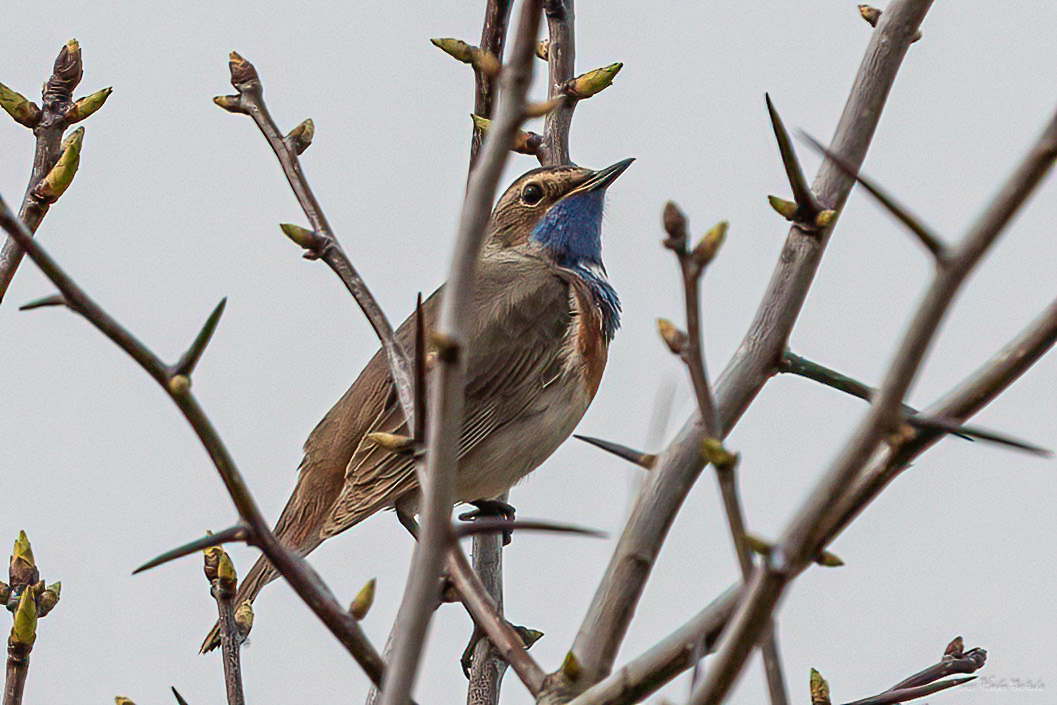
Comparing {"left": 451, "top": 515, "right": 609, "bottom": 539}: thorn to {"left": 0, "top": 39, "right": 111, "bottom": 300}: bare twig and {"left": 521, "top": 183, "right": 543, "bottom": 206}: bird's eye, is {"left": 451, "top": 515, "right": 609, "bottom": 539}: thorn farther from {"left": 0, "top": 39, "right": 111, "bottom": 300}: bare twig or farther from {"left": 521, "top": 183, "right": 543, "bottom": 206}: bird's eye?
{"left": 521, "top": 183, "right": 543, "bottom": 206}: bird's eye

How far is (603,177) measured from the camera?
6008 millimetres

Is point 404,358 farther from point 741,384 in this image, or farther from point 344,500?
point 344,500

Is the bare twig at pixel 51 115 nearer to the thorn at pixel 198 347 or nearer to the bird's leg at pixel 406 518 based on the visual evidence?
the thorn at pixel 198 347

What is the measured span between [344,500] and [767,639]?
360 cm

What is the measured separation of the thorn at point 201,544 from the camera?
194 centimetres

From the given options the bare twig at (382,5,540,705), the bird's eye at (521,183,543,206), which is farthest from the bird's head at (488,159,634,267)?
→ the bare twig at (382,5,540,705)

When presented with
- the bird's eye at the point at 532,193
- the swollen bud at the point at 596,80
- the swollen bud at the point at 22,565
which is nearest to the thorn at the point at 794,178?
the swollen bud at the point at 596,80

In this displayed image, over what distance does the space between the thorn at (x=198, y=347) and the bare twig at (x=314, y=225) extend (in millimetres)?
Result: 936

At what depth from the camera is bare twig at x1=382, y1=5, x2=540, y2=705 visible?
1400 millimetres

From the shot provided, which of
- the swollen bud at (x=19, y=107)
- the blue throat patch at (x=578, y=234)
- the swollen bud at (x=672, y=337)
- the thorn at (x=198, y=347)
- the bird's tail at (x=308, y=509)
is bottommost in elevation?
the thorn at (x=198, y=347)

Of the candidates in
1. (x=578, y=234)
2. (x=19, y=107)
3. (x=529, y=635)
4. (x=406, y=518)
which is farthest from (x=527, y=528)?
(x=578, y=234)

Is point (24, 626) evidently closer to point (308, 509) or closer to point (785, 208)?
point (785, 208)

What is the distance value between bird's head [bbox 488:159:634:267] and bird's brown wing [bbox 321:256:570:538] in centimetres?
57

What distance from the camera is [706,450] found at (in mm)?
1670
